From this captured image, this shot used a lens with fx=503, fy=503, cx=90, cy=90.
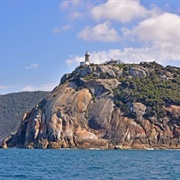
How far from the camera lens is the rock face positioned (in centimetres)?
13925

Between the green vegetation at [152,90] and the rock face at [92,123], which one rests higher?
the green vegetation at [152,90]

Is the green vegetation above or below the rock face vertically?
above

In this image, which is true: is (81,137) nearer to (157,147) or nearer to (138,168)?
(157,147)

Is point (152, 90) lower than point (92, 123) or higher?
higher

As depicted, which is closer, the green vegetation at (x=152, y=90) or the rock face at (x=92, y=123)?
the rock face at (x=92, y=123)

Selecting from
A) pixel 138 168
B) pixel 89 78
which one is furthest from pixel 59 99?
pixel 138 168

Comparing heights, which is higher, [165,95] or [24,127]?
[165,95]

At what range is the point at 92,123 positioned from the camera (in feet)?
475

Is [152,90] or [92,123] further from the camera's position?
[152,90]

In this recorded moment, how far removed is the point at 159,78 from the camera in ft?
550

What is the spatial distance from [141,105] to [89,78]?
2082 cm

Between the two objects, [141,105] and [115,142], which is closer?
[115,142]

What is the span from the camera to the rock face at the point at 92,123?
457 feet

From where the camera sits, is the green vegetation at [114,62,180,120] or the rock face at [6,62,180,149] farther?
the green vegetation at [114,62,180,120]
